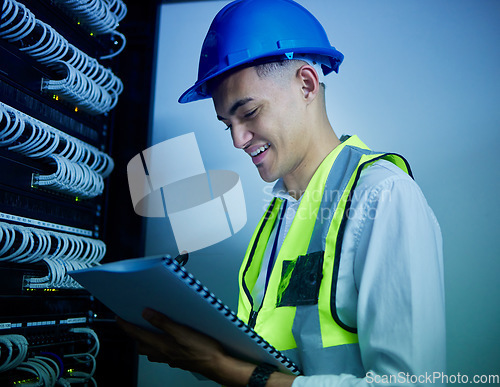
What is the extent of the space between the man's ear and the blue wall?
56cm

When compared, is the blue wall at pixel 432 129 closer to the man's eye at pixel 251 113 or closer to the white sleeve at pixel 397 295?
the man's eye at pixel 251 113

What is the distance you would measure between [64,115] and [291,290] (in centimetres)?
128

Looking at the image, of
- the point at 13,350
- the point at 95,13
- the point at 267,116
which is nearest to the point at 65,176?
the point at 13,350

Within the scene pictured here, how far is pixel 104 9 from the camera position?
211 cm

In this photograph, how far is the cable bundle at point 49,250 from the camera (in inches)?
62.2

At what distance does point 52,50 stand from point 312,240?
1.28m

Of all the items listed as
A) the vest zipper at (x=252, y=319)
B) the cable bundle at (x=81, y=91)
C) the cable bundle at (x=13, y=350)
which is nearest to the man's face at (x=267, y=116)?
the vest zipper at (x=252, y=319)

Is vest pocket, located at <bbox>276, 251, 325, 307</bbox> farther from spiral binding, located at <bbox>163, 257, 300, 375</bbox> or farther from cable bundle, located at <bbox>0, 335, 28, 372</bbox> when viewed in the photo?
cable bundle, located at <bbox>0, 335, 28, 372</bbox>

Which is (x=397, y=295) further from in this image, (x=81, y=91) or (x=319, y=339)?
(x=81, y=91)

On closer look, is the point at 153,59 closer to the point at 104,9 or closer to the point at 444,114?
the point at 104,9

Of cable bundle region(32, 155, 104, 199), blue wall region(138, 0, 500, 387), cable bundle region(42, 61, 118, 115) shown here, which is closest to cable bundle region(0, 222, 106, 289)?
cable bundle region(32, 155, 104, 199)

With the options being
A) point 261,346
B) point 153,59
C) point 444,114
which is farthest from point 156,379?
point 444,114

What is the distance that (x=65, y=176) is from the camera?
72.4 inches

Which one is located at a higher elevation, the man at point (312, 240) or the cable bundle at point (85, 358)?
the man at point (312, 240)
